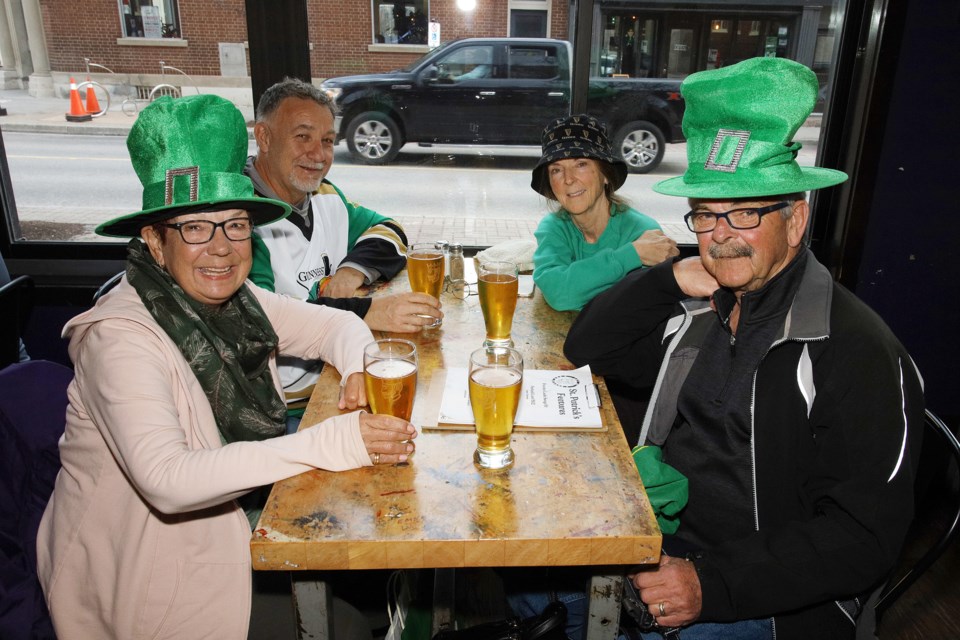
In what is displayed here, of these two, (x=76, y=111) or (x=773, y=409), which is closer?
(x=773, y=409)

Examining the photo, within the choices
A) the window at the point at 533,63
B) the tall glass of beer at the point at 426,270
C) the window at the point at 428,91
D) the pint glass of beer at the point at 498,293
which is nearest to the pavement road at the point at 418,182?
the window at the point at 428,91

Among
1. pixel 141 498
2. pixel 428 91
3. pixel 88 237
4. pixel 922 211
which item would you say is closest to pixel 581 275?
pixel 141 498

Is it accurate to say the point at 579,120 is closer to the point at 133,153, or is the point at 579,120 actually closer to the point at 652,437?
the point at 652,437

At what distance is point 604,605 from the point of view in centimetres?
114

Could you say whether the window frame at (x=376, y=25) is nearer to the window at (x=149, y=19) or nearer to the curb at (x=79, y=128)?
the window at (x=149, y=19)

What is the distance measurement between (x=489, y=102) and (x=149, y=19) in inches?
70.9

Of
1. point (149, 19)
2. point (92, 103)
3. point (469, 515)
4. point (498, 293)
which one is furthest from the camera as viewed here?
point (92, 103)

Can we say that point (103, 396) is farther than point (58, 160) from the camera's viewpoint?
No

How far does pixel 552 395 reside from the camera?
55.8 inches

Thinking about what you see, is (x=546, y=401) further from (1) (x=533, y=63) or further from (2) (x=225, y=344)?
(1) (x=533, y=63)

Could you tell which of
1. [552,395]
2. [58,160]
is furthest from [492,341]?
[58,160]

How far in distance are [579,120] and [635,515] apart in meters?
1.56

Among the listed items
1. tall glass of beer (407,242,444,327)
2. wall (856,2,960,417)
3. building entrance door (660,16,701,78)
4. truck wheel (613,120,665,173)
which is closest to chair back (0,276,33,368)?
tall glass of beer (407,242,444,327)

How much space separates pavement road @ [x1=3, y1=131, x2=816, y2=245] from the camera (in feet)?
12.1
